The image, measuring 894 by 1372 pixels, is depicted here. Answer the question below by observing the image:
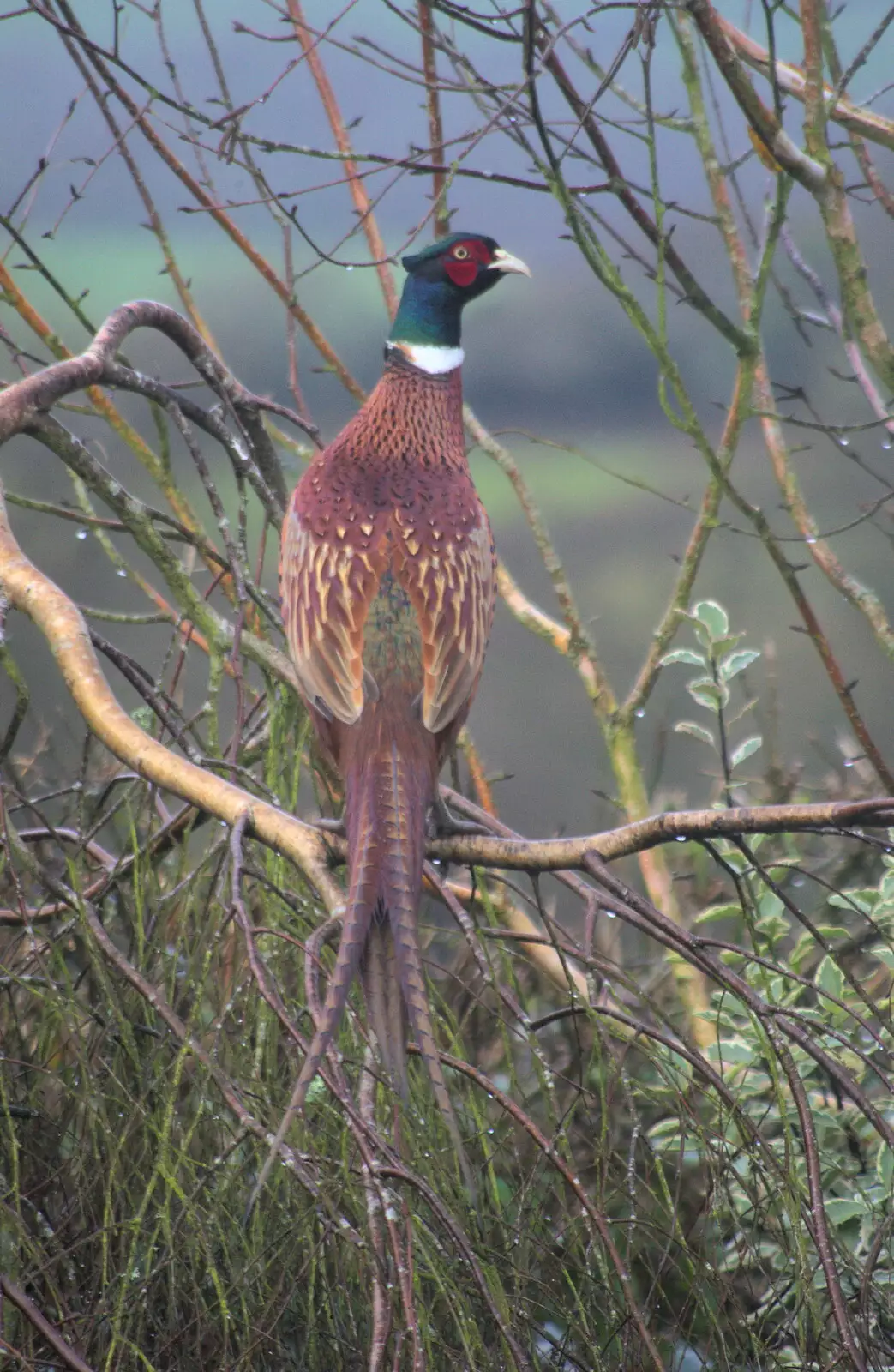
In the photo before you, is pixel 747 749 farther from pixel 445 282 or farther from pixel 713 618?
pixel 445 282

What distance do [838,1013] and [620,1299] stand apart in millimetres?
888

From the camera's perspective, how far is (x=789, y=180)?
2.24 metres

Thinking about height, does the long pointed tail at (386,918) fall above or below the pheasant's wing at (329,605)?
below

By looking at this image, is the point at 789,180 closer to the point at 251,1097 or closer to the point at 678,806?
the point at 678,806

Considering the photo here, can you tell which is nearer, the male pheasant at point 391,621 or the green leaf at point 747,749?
the male pheasant at point 391,621

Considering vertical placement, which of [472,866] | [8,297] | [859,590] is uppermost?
[8,297]

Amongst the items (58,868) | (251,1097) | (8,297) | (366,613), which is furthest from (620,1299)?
(8,297)

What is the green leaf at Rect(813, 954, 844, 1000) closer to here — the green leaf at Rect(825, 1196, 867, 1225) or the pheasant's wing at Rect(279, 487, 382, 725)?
the green leaf at Rect(825, 1196, 867, 1225)

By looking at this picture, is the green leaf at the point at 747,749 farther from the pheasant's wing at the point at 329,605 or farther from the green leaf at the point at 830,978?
the pheasant's wing at the point at 329,605

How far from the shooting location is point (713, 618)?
89.3 inches

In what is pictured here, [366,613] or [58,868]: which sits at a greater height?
[366,613]

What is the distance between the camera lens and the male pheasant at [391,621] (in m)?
1.23

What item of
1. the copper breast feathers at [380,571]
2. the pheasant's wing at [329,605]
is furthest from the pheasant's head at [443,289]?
the pheasant's wing at [329,605]

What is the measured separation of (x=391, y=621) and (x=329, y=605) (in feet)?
0.29
